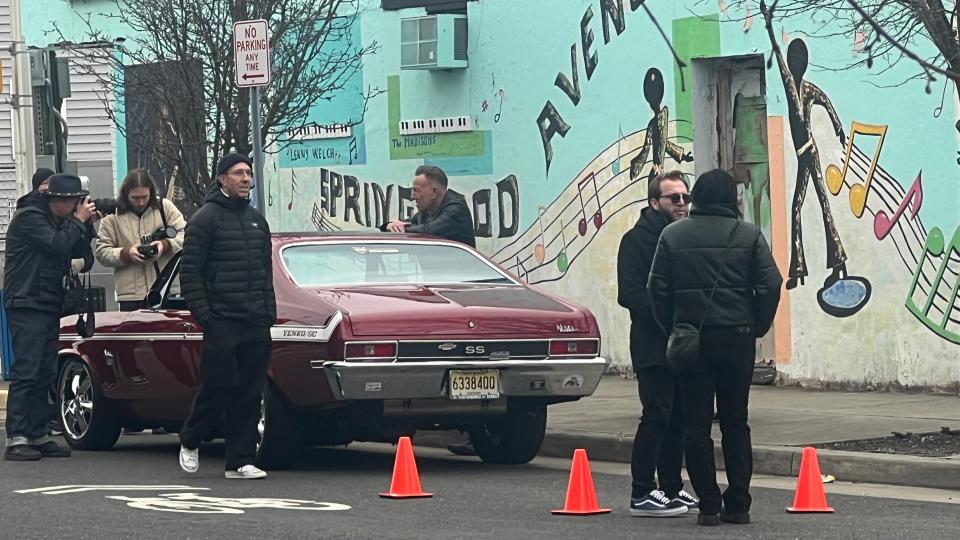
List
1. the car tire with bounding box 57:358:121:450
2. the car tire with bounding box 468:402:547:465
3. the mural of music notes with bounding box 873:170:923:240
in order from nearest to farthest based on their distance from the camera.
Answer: the car tire with bounding box 468:402:547:465 < the car tire with bounding box 57:358:121:450 < the mural of music notes with bounding box 873:170:923:240

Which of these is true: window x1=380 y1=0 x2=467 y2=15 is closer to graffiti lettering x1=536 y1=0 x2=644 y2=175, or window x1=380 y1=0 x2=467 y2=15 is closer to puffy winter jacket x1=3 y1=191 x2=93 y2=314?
graffiti lettering x1=536 y1=0 x2=644 y2=175

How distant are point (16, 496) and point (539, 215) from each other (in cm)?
869

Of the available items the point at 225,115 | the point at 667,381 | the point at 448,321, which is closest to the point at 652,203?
the point at 667,381

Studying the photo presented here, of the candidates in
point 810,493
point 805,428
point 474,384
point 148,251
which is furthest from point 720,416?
point 148,251

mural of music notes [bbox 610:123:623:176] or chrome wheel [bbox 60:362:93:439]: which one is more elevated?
mural of music notes [bbox 610:123:623:176]

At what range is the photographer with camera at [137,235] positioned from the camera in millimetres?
14289

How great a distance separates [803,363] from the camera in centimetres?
1645

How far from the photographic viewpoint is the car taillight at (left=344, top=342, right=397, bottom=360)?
1143 cm

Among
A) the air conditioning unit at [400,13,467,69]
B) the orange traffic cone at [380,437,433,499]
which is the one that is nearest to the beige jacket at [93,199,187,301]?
the orange traffic cone at [380,437,433,499]

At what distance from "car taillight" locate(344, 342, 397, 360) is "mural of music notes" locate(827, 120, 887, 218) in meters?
5.72

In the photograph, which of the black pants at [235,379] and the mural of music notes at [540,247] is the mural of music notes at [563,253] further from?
the black pants at [235,379]

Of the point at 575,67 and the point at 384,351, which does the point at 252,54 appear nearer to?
the point at 384,351

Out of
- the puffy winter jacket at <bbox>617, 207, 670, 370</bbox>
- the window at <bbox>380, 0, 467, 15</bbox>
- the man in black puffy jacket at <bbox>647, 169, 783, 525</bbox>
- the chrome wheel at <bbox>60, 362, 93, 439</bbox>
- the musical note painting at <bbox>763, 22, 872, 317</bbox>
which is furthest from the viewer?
the window at <bbox>380, 0, 467, 15</bbox>

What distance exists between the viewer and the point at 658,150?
57.7 feet
